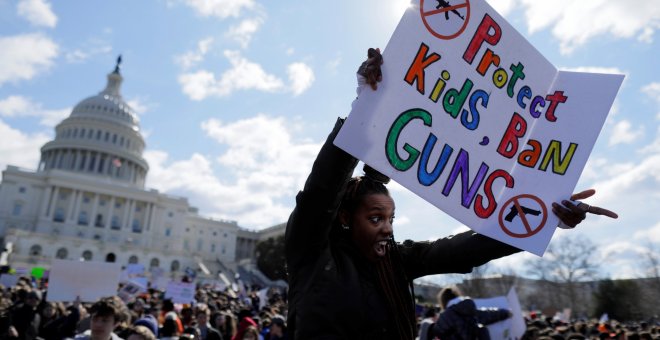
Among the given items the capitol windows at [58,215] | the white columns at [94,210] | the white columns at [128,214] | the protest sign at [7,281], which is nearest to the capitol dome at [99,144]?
the white columns at [128,214]

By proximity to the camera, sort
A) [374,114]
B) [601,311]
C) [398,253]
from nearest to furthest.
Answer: [374,114]
[398,253]
[601,311]

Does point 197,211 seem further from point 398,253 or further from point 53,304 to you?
point 398,253

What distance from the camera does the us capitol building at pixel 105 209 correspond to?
60.9 m

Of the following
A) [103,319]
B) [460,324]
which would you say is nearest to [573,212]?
[460,324]

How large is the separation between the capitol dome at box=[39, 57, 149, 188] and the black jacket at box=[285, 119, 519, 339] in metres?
85.1

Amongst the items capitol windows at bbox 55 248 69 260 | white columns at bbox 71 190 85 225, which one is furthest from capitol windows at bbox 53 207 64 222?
capitol windows at bbox 55 248 69 260

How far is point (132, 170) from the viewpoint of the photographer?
272 feet

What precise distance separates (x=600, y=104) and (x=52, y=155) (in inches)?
3618

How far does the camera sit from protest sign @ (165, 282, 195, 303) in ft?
45.3

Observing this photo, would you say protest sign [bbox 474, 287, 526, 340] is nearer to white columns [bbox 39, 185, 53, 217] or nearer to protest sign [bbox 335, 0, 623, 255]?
protest sign [bbox 335, 0, 623, 255]

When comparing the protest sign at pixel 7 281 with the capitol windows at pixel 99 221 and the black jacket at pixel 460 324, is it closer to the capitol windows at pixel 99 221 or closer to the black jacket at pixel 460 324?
the black jacket at pixel 460 324

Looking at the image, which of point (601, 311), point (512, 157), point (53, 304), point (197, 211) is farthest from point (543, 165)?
point (197, 211)

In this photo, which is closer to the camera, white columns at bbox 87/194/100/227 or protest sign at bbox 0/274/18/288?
protest sign at bbox 0/274/18/288

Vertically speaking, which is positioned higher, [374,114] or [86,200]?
[374,114]
